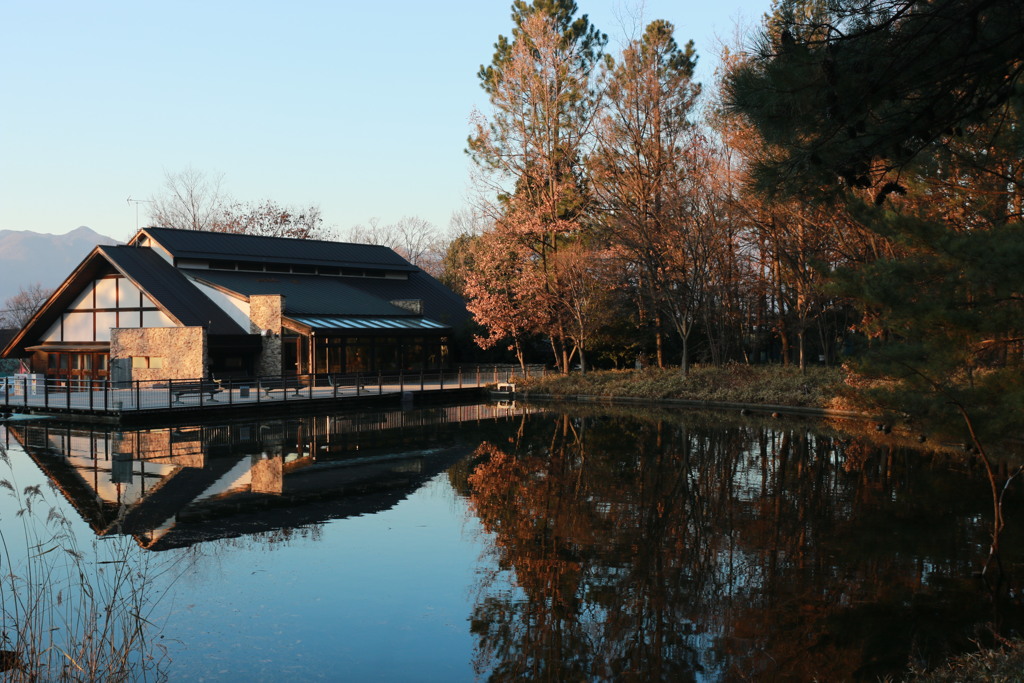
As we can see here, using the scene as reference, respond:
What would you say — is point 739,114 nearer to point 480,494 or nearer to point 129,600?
point 129,600

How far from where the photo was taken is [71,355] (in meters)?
37.7

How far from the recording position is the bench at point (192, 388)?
27547 mm

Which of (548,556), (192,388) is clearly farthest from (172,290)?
(548,556)

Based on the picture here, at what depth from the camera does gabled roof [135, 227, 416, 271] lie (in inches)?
1535

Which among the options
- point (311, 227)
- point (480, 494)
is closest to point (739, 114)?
point (480, 494)

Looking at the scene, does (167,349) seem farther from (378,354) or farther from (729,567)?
(729,567)

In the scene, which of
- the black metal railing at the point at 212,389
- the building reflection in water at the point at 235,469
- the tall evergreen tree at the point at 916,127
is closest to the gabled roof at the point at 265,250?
the black metal railing at the point at 212,389

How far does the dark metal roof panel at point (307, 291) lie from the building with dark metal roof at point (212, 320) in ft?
0.23

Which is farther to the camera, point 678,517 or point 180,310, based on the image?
point 180,310

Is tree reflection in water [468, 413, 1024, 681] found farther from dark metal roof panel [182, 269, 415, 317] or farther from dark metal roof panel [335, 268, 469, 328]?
dark metal roof panel [335, 268, 469, 328]

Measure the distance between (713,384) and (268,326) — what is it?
17347mm

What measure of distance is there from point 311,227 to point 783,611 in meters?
59.5

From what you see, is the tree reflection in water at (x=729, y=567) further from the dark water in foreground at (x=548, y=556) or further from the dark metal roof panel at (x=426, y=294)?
the dark metal roof panel at (x=426, y=294)

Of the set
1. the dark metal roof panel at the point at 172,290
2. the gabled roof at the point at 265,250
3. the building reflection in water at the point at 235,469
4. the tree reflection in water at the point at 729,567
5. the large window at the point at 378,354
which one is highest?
the gabled roof at the point at 265,250
